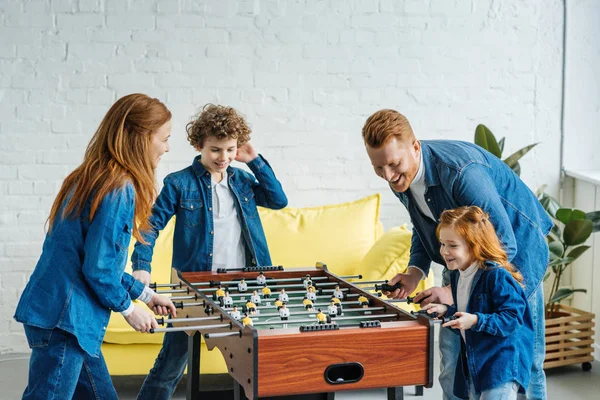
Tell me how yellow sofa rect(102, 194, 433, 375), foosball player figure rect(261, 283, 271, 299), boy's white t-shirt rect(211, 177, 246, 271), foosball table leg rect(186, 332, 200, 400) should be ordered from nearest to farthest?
foosball player figure rect(261, 283, 271, 299) < foosball table leg rect(186, 332, 200, 400) < boy's white t-shirt rect(211, 177, 246, 271) < yellow sofa rect(102, 194, 433, 375)

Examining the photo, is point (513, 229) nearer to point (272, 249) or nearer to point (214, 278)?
point (214, 278)

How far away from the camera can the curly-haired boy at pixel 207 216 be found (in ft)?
10.3

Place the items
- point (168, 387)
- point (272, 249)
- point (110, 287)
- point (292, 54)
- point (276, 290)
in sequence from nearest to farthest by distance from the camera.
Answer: point (110, 287) < point (276, 290) < point (168, 387) < point (272, 249) < point (292, 54)

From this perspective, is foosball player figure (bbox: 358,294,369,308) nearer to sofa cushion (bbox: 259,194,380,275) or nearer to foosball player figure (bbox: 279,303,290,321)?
foosball player figure (bbox: 279,303,290,321)

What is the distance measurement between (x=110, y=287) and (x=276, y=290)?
0.72 meters

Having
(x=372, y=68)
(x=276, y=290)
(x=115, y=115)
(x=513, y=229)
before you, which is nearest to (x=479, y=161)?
(x=513, y=229)

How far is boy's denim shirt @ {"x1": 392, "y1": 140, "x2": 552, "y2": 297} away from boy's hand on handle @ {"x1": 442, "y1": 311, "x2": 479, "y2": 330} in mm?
236

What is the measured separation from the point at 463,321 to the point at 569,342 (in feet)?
6.94

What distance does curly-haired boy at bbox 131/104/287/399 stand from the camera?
3.15m

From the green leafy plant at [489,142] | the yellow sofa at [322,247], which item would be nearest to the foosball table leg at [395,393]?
the yellow sofa at [322,247]

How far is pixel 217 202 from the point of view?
127 inches

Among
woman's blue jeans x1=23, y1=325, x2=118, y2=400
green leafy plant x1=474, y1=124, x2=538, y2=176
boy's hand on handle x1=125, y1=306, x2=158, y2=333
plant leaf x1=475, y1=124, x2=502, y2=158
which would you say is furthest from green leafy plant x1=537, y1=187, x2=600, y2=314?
woman's blue jeans x1=23, y1=325, x2=118, y2=400

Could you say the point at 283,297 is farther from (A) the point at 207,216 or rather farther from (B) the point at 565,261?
(B) the point at 565,261

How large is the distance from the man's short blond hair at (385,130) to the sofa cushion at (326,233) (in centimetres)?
177
